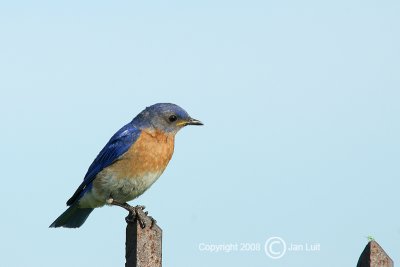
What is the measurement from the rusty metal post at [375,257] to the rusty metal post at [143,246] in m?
1.37

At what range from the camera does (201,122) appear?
8.27 meters

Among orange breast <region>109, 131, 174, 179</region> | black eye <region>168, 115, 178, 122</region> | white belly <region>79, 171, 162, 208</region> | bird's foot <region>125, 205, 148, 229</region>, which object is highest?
black eye <region>168, 115, 178, 122</region>

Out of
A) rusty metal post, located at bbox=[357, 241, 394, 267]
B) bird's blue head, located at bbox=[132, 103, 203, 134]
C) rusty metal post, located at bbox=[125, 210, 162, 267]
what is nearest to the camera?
rusty metal post, located at bbox=[125, 210, 162, 267]

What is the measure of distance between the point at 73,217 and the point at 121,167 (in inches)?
32.8

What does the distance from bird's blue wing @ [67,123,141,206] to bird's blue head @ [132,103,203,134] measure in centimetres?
12

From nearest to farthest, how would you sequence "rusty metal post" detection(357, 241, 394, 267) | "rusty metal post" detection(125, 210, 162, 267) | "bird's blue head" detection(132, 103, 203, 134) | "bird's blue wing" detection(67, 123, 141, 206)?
"rusty metal post" detection(125, 210, 162, 267) → "rusty metal post" detection(357, 241, 394, 267) → "bird's blue wing" detection(67, 123, 141, 206) → "bird's blue head" detection(132, 103, 203, 134)

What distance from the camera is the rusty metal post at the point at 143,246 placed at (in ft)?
17.5

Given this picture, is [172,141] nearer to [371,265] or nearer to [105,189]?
[105,189]

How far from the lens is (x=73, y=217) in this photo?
818 cm

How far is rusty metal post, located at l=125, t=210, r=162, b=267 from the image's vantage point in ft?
17.5

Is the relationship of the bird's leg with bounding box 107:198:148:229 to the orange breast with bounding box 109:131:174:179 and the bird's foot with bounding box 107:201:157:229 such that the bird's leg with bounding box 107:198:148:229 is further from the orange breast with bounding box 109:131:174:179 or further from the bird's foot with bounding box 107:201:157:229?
the orange breast with bounding box 109:131:174:179

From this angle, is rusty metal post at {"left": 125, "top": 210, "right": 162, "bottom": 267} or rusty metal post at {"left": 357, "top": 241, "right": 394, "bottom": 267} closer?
rusty metal post at {"left": 125, "top": 210, "right": 162, "bottom": 267}

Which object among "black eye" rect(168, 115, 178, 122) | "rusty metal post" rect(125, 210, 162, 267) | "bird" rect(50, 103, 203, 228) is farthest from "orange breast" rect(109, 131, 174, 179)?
"rusty metal post" rect(125, 210, 162, 267)

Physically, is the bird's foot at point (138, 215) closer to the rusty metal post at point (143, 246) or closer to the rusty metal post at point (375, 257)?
the rusty metal post at point (143, 246)
